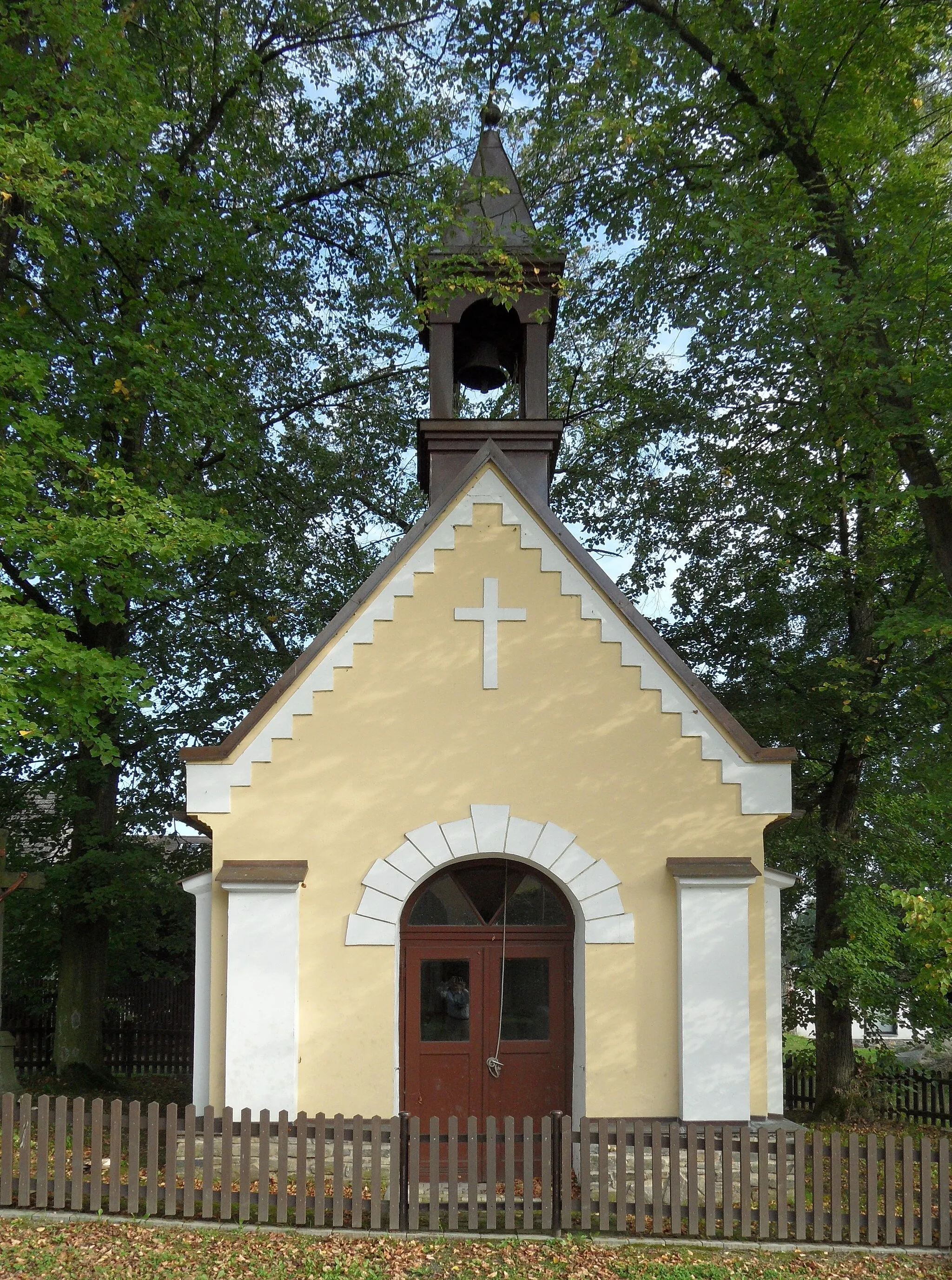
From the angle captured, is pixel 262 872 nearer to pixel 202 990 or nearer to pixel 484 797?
pixel 202 990

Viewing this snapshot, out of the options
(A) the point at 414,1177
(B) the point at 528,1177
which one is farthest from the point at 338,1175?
(B) the point at 528,1177

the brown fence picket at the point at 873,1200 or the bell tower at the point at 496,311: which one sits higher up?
the bell tower at the point at 496,311

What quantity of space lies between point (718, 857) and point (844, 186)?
8.02 meters

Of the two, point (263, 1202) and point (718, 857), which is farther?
point (718, 857)

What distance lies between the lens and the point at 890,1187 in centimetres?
757

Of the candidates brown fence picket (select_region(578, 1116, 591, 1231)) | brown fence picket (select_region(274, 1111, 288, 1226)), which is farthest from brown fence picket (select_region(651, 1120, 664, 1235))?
brown fence picket (select_region(274, 1111, 288, 1226))

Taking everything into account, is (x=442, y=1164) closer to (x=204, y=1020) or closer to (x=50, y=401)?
(x=204, y=1020)

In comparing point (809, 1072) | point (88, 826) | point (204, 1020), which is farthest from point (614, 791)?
point (809, 1072)

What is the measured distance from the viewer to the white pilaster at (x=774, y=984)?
345 inches

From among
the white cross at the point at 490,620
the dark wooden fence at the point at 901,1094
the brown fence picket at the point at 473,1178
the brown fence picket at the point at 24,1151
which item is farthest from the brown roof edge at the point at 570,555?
the dark wooden fence at the point at 901,1094

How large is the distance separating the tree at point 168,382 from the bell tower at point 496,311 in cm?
117

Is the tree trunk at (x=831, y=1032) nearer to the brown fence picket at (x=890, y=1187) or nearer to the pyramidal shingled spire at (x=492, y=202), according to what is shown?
the brown fence picket at (x=890, y=1187)

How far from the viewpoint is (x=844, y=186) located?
12.1 m

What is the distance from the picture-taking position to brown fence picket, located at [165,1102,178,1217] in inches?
298
